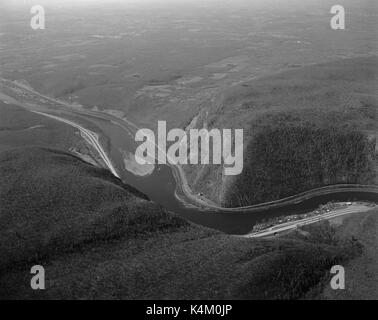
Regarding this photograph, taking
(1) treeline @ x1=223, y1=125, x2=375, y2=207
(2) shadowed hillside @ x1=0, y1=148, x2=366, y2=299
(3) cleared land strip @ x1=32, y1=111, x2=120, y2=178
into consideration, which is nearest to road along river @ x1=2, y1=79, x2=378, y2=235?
(3) cleared land strip @ x1=32, y1=111, x2=120, y2=178

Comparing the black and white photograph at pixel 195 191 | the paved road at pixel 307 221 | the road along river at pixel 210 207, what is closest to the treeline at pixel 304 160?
the black and white photograph at pixel 195 191

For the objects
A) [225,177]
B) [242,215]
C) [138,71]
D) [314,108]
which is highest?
[138,71]

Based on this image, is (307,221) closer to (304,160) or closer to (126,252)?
(304,160)

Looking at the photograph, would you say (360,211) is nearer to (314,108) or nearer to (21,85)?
(314,108)

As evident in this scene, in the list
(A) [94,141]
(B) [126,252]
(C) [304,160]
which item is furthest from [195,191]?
(A) [94,141]
